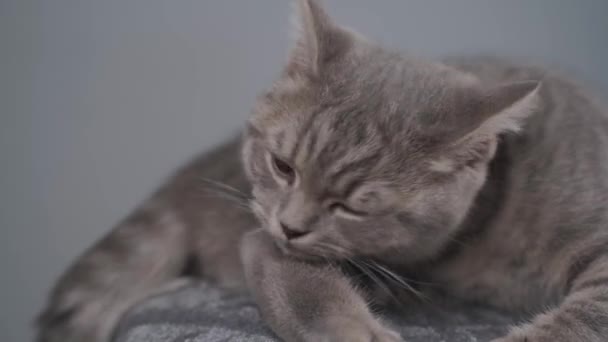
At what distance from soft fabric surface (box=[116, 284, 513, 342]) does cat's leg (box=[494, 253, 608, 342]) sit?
117 millimetres

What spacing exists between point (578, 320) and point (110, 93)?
1295 mm

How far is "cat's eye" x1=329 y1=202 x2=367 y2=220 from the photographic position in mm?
1054

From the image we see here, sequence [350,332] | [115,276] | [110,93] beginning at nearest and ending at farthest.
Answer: [350,332] < [115,276] < [110,93]

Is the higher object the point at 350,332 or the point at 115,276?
the point at 350,332

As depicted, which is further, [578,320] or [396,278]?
[396,278]

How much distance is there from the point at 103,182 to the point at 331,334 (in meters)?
1.04

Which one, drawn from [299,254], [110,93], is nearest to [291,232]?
[299,254]

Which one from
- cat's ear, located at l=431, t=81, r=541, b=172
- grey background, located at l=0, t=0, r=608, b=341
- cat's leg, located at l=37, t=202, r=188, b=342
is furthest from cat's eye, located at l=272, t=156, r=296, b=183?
grey background, located at l=0, t=0, r=608, b=341

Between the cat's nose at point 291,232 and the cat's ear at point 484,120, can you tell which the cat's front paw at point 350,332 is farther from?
the cat's ear at point 484,120

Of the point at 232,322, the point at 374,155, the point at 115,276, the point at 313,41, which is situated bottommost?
the point at 115,276

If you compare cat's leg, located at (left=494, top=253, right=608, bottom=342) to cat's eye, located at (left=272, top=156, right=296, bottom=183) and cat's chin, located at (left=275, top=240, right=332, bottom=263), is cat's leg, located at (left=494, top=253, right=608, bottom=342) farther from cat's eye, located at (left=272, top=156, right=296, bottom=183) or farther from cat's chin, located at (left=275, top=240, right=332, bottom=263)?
cat's eye, located at (left=272, top=156, right=296, bottom=183)

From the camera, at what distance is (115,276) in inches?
53.9

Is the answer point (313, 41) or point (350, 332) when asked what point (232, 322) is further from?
point (313, 41)

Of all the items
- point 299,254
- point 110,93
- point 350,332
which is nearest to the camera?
point 350,332
